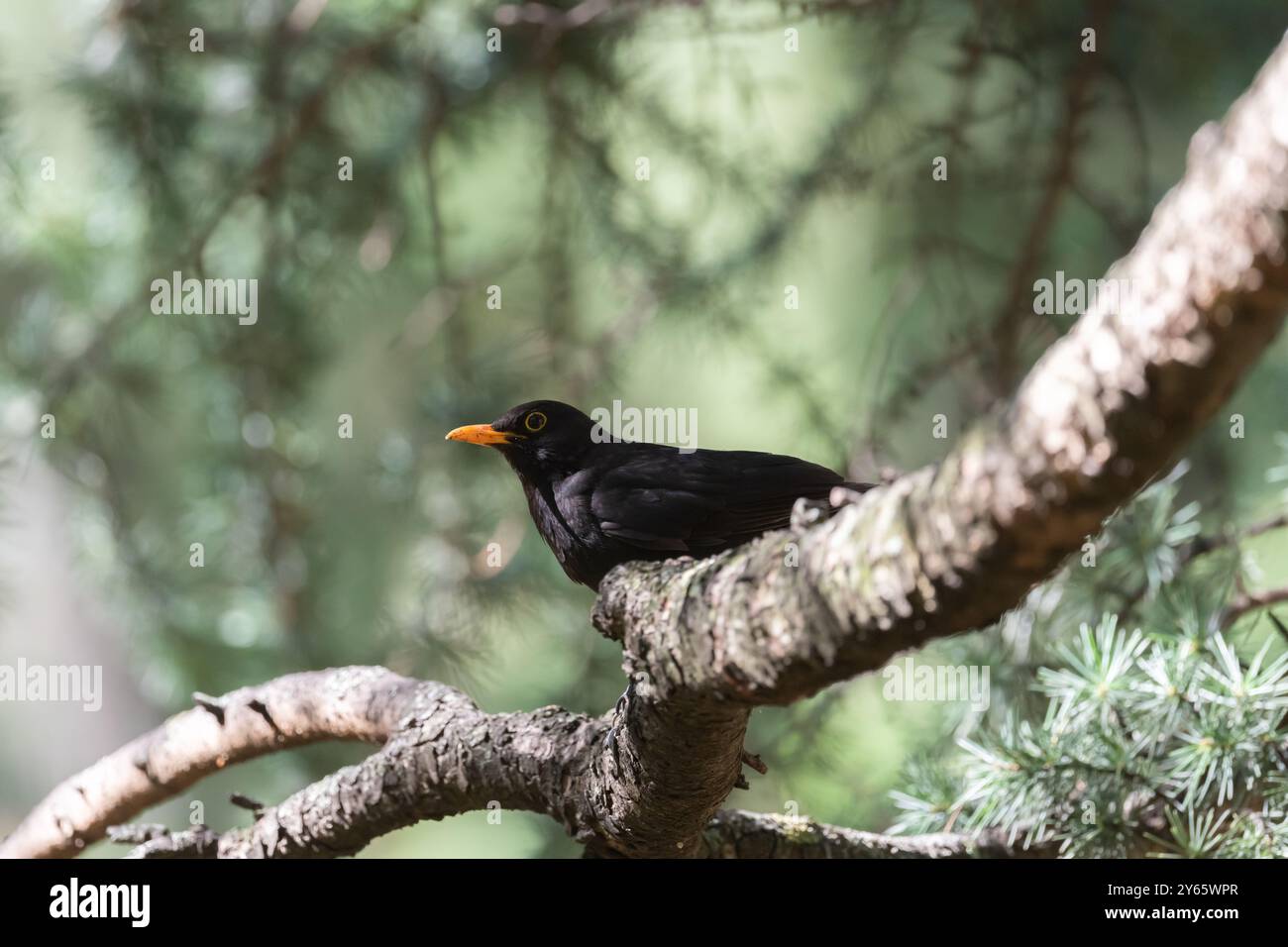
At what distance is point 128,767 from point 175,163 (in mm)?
1477

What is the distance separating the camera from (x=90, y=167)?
109 inches

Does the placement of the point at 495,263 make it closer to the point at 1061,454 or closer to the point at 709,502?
the point at 709,502

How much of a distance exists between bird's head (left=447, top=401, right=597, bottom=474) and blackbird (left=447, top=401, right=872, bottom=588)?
0.06 meters

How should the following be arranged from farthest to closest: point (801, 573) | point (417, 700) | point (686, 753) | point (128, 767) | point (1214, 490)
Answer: point (1214, 490)
point (128, 767)
point (417, 700)
point (686, 753)
point (801, 573)

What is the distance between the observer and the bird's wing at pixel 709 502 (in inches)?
72.0

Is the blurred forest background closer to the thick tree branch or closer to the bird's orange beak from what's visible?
the bird's orange beak

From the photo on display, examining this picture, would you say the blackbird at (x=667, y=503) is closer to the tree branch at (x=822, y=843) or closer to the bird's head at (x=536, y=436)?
the bird's head at (x=536, y=436)

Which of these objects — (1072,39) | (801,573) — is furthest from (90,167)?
(801,573)

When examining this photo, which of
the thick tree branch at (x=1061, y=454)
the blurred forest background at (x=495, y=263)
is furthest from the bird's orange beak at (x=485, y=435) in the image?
the thick tree branch at (x=1061, y=454)

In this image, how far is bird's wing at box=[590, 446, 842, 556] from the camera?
6.00 ft

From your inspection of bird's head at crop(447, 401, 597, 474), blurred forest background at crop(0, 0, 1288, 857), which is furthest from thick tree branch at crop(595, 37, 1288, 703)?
blurred forest background at crop(0, 0, 1288, 857)

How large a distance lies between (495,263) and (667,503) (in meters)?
1.43

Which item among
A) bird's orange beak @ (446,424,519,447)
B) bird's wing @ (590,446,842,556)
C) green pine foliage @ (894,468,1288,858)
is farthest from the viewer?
bird's orange beak @ (446,424,519,447)

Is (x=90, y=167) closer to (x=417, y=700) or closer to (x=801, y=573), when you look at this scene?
(x=417, y=700)
